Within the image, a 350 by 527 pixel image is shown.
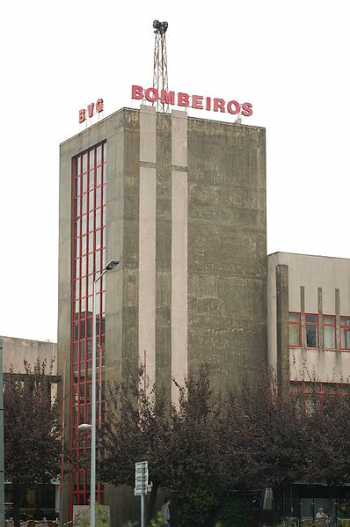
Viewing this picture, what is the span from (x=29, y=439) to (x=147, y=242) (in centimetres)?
1366

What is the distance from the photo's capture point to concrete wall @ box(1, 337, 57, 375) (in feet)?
239

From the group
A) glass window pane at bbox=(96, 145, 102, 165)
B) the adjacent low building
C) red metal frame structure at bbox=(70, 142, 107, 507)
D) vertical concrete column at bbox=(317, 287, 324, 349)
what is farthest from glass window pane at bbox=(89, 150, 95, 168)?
vertical concrete column at bbox=(317, 287, 324, 349)

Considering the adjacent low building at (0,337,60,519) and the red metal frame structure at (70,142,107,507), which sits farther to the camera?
the adjacent low building at (0,337,60,519)

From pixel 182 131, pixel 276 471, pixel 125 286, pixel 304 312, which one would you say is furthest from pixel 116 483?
pixel 182 131

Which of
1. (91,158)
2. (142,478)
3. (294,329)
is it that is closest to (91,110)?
(91,158)

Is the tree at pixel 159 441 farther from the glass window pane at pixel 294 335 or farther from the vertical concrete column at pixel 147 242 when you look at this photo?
the glass window pane at pixel 294 335

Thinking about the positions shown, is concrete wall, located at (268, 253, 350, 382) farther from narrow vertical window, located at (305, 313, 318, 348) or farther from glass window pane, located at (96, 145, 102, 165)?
glass window pane, located at (96, 145, 102, 165)

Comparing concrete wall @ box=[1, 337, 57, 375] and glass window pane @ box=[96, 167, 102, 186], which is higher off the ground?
glass window pane @ box=[96, 167, 102, 186]

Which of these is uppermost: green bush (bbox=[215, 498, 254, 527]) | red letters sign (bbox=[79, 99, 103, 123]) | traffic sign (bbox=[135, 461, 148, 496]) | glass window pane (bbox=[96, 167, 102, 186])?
red letters sign (bbox=[79, 99, 103, 123])

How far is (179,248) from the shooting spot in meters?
65.4

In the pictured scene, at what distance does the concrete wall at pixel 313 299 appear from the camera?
6569cm

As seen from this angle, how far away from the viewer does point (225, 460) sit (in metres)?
54.4

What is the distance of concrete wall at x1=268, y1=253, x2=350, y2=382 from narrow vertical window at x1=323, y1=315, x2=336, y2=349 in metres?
0.32

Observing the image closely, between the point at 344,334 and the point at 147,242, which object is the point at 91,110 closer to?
the point at 147,242
